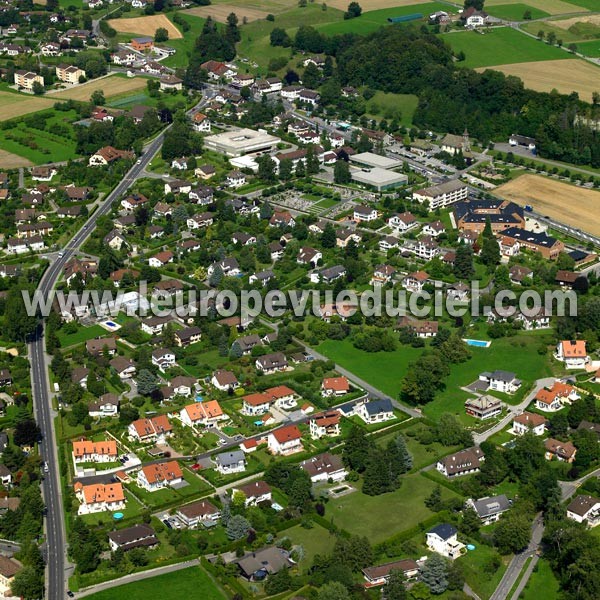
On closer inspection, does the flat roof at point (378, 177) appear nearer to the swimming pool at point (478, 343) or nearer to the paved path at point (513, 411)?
the swimming pool at point (478, 343)

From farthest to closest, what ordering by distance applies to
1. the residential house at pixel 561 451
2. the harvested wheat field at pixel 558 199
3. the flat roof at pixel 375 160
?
the flat roof at pixel 375 160
the harvested wheat field at pixel 558 199
the residential house at pixel 561 451

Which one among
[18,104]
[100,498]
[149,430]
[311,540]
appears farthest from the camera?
[18,104]

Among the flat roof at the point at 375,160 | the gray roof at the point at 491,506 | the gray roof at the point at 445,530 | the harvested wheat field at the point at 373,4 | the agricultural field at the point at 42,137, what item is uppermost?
the harvested wheat field at the point at 373,4

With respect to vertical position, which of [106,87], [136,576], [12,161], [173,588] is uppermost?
[106,87]

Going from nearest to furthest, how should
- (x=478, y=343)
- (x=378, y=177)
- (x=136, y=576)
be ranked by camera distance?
1. (x=136, y=576)
2. (x=478, y=343)
3. (x=378, y=177)

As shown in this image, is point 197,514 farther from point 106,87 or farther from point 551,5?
point 551,5

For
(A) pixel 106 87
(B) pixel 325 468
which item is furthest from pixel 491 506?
(A) pixel 106 87

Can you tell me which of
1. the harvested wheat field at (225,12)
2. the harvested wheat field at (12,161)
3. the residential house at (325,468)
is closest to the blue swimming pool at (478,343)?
the residential house at (325,468)
